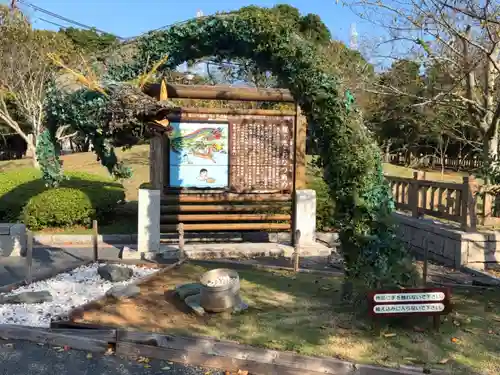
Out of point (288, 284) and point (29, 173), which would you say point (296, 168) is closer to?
point (288, 284)

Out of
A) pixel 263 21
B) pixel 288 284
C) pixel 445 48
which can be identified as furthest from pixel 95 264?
pixel 445 48

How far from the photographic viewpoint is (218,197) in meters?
10.5

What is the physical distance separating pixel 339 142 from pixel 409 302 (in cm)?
182

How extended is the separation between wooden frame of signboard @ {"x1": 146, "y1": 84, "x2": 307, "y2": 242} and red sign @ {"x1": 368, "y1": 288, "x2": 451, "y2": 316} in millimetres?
5495

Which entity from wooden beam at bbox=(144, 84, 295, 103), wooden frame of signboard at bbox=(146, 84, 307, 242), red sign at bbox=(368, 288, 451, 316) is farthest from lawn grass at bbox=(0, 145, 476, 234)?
red sign at bbox=(368, 288, 451, 316)

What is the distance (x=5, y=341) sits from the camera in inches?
195

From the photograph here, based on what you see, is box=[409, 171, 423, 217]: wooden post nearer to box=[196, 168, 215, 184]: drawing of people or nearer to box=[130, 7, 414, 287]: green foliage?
box=[196, 168, 215, 184]: drawing of people

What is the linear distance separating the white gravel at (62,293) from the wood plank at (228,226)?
6.90ft

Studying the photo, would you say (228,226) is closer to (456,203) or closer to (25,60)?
(456,203)

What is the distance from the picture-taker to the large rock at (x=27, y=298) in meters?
5.88

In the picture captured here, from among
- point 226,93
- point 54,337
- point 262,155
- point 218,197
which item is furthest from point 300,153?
point 54,337

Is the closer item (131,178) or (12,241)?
(12,241)

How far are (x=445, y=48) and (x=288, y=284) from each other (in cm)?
785

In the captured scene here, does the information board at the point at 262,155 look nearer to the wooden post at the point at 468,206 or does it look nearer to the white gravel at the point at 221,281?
the wooden post at the point at 468,206
